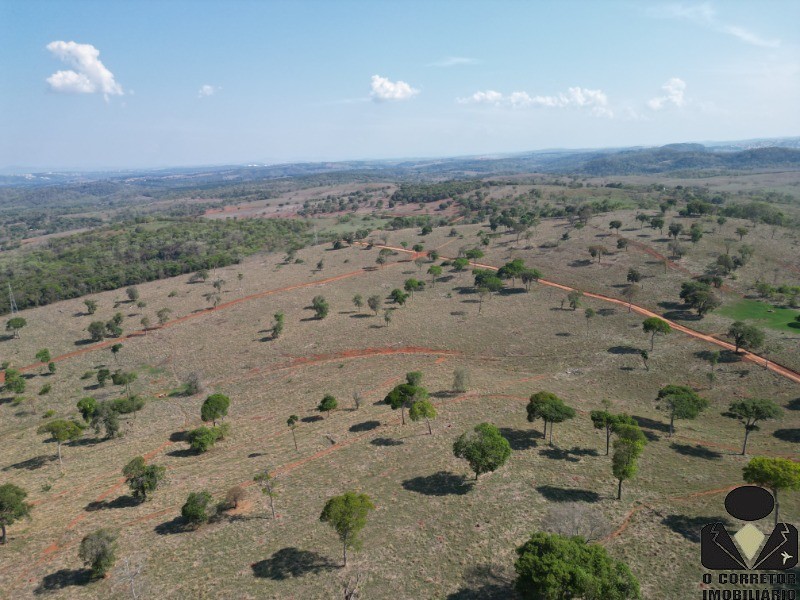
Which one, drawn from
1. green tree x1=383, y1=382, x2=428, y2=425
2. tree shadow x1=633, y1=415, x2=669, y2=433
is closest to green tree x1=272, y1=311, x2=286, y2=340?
green tree x1=383, y1=382, x2=428, y2=425

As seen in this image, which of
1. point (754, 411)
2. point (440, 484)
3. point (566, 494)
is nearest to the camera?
point (566, 494)

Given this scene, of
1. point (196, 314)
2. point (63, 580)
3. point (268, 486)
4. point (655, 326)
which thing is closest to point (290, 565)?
point (268, 486)

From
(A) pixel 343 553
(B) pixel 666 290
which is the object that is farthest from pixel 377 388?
(B) pixel 666 290

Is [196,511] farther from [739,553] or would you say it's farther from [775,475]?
[775,475]

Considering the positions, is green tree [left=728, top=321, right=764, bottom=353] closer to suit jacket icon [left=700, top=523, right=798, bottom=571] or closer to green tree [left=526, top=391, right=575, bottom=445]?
green tree [left=526, top=391, right=575, bottom=445]

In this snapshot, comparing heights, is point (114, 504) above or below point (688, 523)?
below

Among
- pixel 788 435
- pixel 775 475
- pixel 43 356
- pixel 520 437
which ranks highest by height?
pixel 775 475

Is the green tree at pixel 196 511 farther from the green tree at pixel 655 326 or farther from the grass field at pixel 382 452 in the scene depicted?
the green tree at pixel 655 326
